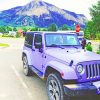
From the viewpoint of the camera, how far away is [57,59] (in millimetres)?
7691

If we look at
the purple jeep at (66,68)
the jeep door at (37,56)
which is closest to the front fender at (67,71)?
the purple jeep at (66,68)

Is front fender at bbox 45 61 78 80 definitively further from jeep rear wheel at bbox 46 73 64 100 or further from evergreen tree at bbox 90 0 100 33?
evergreen tree at bbox 90 0 100 33

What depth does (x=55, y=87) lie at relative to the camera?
723cm

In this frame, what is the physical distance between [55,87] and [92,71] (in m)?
1.00

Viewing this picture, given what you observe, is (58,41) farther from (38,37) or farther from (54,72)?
(54,72)

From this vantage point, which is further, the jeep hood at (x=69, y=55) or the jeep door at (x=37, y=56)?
the jeep door at (x=37, y=56)

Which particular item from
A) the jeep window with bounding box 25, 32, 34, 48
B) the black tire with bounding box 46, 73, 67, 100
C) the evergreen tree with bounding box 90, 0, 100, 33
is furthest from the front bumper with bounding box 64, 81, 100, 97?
the evergreen tree with bounding box 90, 0, 100, 33

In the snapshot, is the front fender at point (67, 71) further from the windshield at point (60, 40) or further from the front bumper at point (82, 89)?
the windshield at point (60, 40)

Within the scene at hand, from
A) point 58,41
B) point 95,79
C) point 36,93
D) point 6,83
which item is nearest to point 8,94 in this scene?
point 36,93

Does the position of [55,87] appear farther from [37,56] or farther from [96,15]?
[96,15]

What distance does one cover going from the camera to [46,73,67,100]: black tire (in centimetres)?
686

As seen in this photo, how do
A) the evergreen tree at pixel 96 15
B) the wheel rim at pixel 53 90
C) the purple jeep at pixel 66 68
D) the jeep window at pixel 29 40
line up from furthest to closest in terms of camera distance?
the evergreen tree at pixel 96 15, the jeep window at pixel 29 40, the wheel rim at pixel 53 90, the purple jeep at pixel 66 68

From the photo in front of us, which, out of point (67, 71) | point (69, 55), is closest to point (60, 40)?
point (69, 55)

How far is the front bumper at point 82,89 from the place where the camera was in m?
6.46
